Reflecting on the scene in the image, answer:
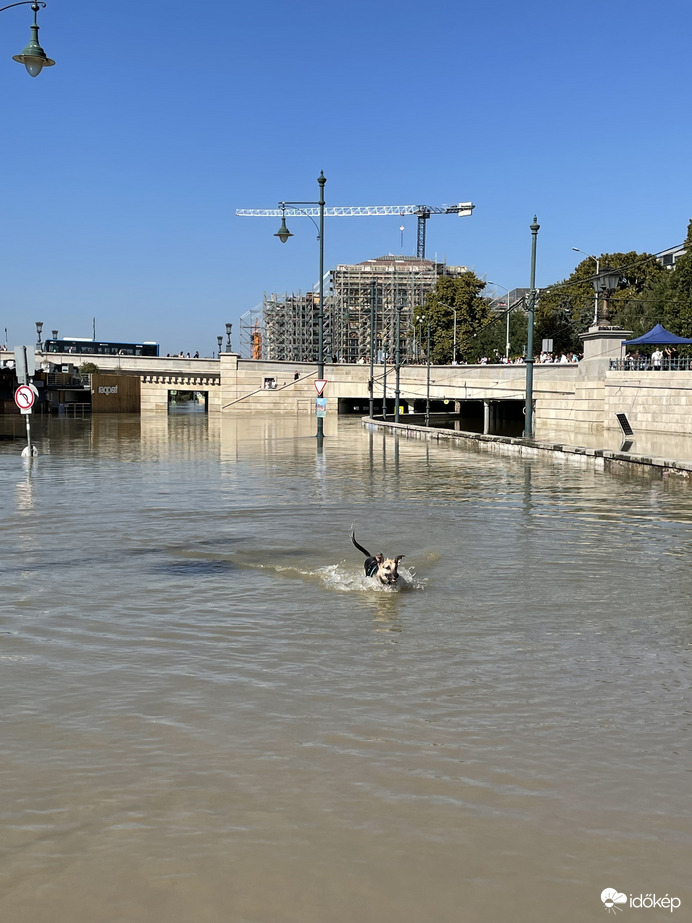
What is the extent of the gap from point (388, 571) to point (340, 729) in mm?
3889

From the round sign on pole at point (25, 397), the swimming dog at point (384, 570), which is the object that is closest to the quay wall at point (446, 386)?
the round sign on pole at point (25, 397)

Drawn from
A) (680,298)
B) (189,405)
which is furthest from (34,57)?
(189,405)

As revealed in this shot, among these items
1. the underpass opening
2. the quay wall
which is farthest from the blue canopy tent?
the underpass opening

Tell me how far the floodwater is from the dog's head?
152 millimetres

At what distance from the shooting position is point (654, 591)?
9.55 meters

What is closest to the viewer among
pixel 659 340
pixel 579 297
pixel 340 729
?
pixel 340 729

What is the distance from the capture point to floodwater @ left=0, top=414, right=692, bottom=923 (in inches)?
154

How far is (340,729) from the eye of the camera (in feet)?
18.2

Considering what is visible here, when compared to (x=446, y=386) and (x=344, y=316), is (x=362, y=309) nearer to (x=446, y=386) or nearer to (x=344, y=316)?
(x=344, y=316)

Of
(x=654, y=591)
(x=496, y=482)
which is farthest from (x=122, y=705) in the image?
(x=496, y=482)

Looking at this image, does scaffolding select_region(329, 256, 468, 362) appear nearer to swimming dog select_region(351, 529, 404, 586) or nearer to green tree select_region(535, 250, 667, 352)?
green tree select_region(535, 250, 667, 352)

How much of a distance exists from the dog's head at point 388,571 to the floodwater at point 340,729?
0.50 ft

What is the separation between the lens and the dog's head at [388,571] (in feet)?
30.8

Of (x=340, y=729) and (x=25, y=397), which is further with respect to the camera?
(x=25, y=397)
